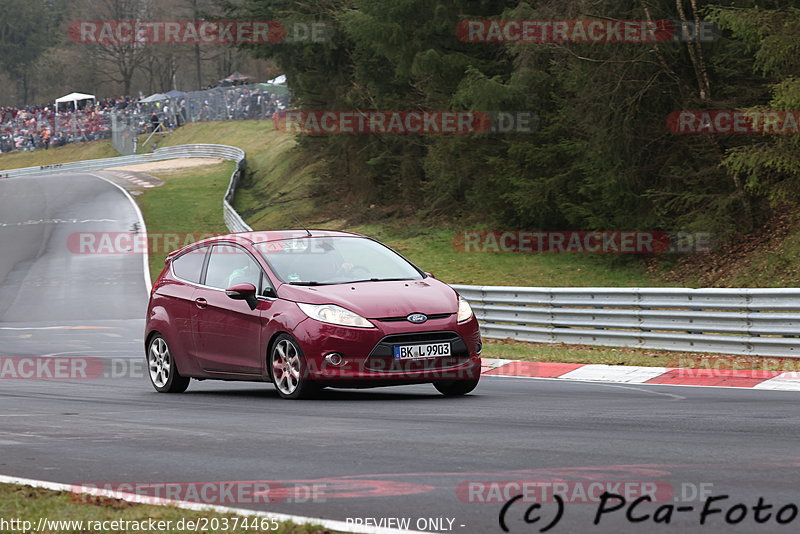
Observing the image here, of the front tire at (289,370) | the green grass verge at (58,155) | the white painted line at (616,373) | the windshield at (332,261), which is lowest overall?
the green grass verge at (58,155)

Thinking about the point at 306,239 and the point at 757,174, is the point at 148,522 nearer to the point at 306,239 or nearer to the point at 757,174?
the point at 306,239

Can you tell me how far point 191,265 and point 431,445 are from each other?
5630 millimetres

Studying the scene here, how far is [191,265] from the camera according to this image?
12.8m

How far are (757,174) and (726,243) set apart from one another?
2847 millimetres

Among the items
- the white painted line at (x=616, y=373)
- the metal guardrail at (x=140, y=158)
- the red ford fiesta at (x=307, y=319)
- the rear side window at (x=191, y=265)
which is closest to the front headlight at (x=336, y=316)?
the red ford fiesta at (x=307, y=319)

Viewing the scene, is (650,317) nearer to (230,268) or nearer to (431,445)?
(230,268)

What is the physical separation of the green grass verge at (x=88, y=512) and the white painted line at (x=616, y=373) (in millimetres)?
7771

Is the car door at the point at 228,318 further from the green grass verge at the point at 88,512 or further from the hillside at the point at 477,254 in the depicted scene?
the hillside at the point at 477,254

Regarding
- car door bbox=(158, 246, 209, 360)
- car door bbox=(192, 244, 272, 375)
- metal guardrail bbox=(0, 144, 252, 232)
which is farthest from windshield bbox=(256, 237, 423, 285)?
metal guardrail bbox=(0, 144, 252, 232)

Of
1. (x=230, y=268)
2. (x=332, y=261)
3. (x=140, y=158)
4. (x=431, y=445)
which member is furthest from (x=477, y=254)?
(x=140, y=158)

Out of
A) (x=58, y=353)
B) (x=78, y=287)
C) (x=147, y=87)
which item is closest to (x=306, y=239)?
(x=58, y=353)

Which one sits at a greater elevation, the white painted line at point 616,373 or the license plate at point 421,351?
the license plate at point 421,351

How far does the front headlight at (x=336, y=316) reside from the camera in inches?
419

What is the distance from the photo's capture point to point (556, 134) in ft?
113
